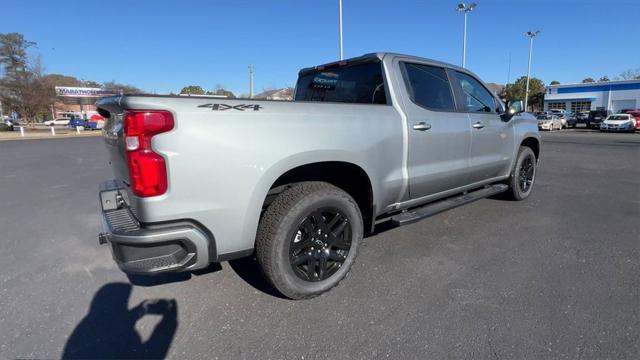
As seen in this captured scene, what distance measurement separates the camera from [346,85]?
3.83 metres

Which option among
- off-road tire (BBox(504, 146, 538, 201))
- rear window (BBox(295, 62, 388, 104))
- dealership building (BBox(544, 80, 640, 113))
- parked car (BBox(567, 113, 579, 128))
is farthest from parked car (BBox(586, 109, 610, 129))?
rear window (BBox(295, 62, 388, 104))

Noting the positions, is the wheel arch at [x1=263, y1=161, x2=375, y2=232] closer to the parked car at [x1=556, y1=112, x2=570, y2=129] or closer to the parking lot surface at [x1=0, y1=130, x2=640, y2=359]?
the parking lot surface at [x1=0, y1=130, x2=640, y2=359]

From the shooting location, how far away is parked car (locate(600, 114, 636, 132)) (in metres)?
27.0

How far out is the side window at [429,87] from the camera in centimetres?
353

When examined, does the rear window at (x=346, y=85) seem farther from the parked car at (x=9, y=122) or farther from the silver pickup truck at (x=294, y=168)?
the parked car at (x=9, y=122)

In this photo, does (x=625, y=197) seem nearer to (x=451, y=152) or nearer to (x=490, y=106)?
(x=490, y=106)

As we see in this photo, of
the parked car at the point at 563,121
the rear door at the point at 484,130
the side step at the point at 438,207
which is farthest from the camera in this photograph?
the parked car at the point at 563,121

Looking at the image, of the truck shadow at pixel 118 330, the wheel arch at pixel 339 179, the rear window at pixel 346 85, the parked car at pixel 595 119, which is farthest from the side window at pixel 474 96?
the parked car at pixel 595 119

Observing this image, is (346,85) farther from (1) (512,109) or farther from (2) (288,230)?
(1) (512,109)

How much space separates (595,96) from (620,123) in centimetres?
3395

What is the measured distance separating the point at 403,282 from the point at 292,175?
1.28 m

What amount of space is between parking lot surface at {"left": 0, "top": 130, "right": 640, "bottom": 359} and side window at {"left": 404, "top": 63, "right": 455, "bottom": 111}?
1421mm

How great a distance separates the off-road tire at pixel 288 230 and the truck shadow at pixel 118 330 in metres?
0.76

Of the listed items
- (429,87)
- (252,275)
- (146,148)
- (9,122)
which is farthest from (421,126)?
(9,122)
